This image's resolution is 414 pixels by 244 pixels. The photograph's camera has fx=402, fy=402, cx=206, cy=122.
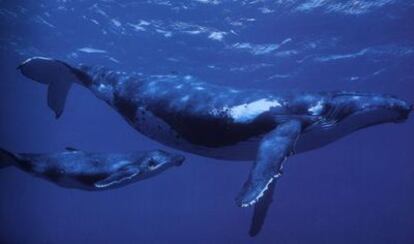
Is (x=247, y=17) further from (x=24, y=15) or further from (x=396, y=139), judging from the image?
(x=396, y=139)

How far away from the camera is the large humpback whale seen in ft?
20.6

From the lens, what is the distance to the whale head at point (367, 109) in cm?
623

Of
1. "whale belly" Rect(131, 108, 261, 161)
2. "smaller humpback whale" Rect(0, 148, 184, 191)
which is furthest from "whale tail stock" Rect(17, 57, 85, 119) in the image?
"smaller humpback whale" Rect(0, 148, 184, 191)

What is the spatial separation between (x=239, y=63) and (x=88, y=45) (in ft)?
35.6

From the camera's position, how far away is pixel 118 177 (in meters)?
5.78

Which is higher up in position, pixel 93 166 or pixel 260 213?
pixel 93 166

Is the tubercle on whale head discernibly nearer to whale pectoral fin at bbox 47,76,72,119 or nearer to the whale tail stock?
the whale tail stock

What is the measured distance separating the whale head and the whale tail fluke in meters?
5.11

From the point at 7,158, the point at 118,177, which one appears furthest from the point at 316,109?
the point at 7,158

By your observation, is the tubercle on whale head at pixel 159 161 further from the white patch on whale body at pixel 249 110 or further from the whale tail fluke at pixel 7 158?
the whale tail fluke at pixel 7 158

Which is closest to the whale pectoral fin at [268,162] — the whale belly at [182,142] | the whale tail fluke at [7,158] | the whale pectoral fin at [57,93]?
the whale belly at [182,142]

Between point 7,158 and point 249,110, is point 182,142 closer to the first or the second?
point 249,110

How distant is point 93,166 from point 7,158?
1.58 metres

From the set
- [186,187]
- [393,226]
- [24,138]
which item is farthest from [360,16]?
[186,187]
